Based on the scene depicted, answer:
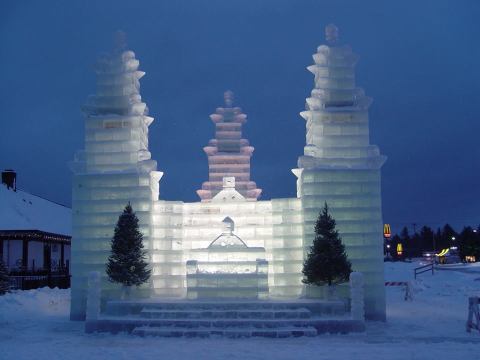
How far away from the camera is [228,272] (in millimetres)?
23938

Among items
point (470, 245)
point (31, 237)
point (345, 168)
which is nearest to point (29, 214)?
point (31, 237)

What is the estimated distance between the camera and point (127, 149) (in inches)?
998

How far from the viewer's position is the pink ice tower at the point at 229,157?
3681 centimetres

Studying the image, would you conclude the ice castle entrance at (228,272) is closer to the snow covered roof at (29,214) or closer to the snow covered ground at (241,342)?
the snow covered ground at (241,342)

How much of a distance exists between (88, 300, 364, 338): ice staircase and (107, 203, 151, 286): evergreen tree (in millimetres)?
1415

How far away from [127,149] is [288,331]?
35.8ft

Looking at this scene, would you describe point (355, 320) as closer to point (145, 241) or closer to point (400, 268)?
point (145, 241)

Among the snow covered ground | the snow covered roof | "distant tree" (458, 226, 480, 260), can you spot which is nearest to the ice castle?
the snow covered ground

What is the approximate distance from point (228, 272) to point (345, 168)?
6374 mm

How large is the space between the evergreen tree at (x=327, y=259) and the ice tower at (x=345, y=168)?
1.46 meters

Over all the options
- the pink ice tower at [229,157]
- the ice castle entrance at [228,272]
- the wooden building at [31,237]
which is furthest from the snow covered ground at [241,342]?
the pink ice tower at [229,157]

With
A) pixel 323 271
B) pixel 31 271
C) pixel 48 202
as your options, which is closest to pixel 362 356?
pixel 323 271

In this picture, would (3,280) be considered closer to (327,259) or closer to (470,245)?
(327,259)

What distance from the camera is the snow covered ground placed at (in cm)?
1475
